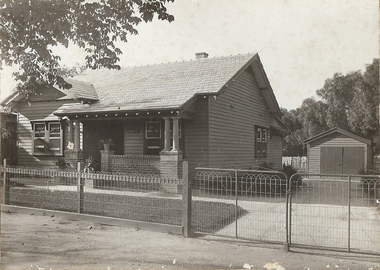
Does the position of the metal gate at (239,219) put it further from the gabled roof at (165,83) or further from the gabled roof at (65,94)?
the gabled roof at (65,94)

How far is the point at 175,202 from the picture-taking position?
11531 mm

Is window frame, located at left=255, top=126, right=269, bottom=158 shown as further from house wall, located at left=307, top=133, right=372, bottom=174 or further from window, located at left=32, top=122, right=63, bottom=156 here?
window, located at left=32, top=122, right=63, bottom=156

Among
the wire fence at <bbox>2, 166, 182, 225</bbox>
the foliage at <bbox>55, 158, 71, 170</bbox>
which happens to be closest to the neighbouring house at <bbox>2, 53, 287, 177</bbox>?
the foliage at <bbox>55, 158, 71, 170</bbox>

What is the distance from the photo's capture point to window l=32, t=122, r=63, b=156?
1894 centimetres

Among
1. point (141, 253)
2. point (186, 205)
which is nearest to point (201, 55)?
point (186, 205)

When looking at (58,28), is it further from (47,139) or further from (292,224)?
(47,139)

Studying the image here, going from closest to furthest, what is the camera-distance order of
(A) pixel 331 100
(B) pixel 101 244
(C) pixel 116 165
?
(B) pixel 101 244 → (C) pixel 116 165 → (A) pixel 331 100

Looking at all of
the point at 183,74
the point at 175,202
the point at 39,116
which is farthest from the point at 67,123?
the point at 175,202

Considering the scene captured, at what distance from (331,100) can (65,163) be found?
1276 inches

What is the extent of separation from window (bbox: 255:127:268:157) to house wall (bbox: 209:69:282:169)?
35 centimetres

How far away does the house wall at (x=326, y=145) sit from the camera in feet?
74.7

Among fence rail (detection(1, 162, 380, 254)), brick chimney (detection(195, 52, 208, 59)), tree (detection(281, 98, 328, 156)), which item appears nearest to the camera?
fence rail (detection(1, 162, 380, 254))

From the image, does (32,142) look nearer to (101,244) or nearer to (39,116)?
(39,116)

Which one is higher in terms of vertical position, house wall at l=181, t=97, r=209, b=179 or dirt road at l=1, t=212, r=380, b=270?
house wall at l=181, t=97, r=209, b=179
